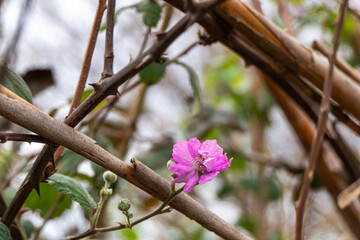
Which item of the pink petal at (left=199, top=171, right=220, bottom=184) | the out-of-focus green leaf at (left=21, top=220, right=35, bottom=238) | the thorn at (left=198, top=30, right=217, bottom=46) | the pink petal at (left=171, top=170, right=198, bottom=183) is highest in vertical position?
the thorn at (left=198, top=30, right=217, bottom=46)

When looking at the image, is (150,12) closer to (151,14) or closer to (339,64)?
(151,14)

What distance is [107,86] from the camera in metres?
0.26

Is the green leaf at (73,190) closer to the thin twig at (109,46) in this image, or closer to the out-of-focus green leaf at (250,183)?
the thin twig at (109,46)

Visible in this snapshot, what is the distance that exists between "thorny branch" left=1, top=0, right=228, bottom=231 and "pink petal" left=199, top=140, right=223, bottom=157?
0.08 meters

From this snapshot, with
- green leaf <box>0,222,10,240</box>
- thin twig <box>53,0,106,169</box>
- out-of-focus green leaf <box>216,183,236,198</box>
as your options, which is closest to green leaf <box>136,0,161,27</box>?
thin twig <box>53,0,106,169</box>

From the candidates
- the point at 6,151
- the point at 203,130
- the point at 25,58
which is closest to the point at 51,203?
the point at 6,151

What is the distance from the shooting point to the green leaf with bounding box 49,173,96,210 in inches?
12.8

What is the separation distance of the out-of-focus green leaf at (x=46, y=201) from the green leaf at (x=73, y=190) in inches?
6.1

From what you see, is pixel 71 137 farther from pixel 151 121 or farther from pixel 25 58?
pixel 151 121

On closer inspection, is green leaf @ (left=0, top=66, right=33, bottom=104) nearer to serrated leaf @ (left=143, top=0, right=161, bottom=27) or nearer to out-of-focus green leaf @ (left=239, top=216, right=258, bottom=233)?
serrated leaf @ (left=143, top=0, right=161, bottom=27)

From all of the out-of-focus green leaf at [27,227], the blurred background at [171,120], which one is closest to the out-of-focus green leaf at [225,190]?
the blurred background at [171,120]

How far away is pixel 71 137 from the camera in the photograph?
0.25m

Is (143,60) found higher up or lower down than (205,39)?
lower down

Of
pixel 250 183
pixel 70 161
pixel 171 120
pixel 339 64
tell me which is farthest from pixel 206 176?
pixel 171 120
